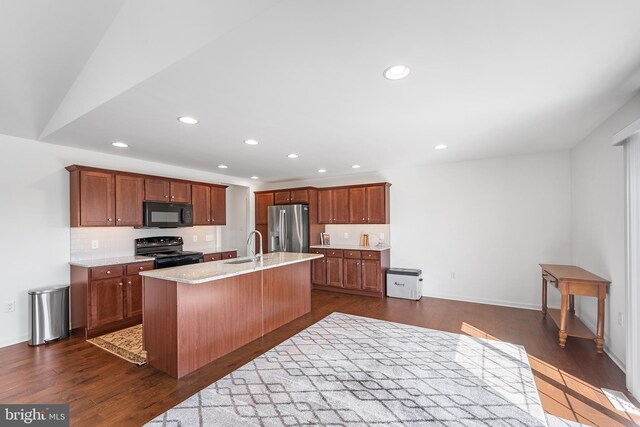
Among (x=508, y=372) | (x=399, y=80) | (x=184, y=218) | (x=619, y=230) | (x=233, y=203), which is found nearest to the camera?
(x=399, y=80)

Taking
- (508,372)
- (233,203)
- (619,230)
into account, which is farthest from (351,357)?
(233,203)

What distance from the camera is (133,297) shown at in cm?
387

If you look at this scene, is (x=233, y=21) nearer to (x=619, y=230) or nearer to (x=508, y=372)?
(x=508, y=372)

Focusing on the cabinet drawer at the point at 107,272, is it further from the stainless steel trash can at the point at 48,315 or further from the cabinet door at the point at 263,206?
the cabinet door at the point at 263,206

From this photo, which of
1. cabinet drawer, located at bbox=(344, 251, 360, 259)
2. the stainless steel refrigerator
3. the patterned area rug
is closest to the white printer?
cabinet drawer, located at bbox=(344, 251, 360, 259)

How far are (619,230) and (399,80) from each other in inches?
106

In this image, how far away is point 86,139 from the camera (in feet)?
11.1

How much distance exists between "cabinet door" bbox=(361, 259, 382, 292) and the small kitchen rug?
3641 mm

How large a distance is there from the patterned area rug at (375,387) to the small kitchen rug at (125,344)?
114cm

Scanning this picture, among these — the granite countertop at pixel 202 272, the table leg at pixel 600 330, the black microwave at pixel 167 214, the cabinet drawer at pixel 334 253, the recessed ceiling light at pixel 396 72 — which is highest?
the recessed ceiling light at pixel 396 72

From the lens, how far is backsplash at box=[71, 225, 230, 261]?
12.7ft

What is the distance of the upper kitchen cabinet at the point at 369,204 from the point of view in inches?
216

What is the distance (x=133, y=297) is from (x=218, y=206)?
2231 mm

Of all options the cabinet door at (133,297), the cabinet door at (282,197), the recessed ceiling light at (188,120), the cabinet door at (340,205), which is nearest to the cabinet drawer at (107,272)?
the cabinet door at (133,297)
